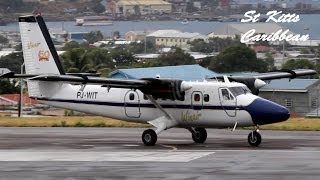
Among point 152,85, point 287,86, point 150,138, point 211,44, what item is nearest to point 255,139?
point 150,138

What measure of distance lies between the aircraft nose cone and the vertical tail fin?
24.5ft

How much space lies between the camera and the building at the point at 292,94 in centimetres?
7625

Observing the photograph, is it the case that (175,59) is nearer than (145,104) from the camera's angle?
No

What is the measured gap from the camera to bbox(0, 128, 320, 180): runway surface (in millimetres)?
22609

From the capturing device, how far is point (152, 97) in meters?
32.3

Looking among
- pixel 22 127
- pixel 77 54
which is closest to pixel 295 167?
pixel 22 127

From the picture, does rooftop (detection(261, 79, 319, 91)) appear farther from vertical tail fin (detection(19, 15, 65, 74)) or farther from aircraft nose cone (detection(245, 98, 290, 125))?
aircraft nose cone (detection(245, 98, 290, 125))

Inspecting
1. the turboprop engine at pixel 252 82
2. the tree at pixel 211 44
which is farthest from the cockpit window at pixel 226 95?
the tree at pixel 211 44

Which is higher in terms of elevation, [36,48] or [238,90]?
[36,48]

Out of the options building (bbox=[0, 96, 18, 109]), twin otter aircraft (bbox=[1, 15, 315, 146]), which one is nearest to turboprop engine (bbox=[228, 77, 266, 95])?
twin otter aircraft (bbox=[1, 15, 315, 146])

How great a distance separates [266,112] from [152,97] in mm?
3914

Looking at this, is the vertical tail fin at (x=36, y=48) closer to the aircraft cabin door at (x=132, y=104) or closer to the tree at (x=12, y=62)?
the aircraft cabin door at (x=132, y=104)

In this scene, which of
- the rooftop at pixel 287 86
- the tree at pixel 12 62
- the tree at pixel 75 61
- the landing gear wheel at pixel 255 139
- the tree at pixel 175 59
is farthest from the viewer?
the tree at pixel 175 59

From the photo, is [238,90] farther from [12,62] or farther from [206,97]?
[12,62]
